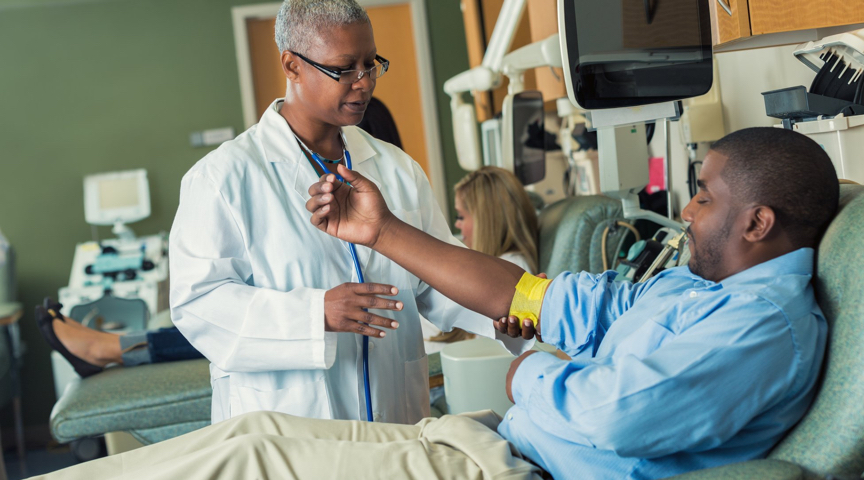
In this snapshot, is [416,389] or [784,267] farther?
[416,389]

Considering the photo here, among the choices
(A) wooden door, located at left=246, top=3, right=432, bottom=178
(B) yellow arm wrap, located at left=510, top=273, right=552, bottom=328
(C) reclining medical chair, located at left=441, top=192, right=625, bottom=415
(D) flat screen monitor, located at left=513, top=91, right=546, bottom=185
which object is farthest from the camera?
(A) wooden door, located at left=246, top=3, right=432, bottom=178

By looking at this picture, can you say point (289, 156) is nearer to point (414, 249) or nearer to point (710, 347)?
point (414, 249)

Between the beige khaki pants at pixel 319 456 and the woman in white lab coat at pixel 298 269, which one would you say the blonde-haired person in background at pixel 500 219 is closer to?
the woman in white lab coat at pixel 298 269

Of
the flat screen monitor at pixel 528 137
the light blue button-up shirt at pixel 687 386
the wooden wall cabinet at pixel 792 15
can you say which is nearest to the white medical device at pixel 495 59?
the flat screen monitor at pixel 528 137

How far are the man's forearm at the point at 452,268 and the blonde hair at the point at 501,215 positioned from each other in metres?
1.27

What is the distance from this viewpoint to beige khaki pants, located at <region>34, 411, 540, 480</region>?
1.07m

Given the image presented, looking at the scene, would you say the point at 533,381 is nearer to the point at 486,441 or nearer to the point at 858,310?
the point at 486,441

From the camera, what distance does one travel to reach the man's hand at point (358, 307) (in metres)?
1.26

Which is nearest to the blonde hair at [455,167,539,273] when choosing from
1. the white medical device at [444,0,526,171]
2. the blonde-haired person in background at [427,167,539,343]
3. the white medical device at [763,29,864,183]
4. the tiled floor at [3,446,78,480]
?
the blonde-haired person in background at [427,167,539,343]

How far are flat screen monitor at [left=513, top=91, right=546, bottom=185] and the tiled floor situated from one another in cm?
269

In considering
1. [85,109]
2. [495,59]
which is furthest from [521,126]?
Result: [85,109]

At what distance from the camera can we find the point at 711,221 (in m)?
1.15

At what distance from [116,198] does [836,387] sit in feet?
14.8

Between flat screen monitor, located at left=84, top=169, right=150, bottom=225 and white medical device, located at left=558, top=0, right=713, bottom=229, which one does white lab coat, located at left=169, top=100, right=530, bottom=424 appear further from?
flat screen monitor, located at left=84, top=169, right=150, bottom=225
